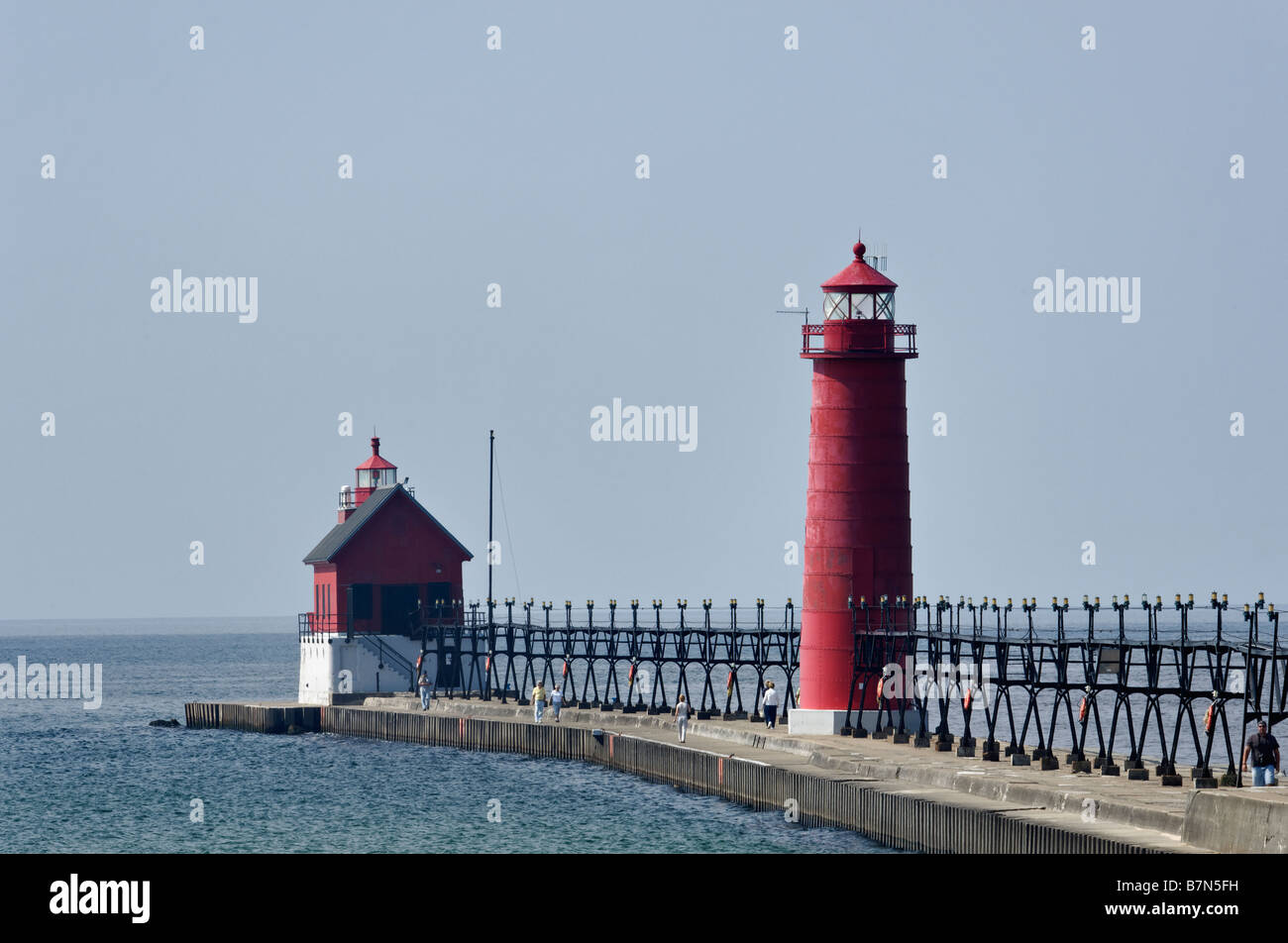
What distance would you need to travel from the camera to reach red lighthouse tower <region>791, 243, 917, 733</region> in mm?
56500

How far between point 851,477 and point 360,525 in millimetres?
31305

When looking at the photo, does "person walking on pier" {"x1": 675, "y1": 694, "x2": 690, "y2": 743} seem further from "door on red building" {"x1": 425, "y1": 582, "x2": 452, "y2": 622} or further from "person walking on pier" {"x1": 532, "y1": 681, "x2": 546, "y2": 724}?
"door on red building" {"x1": 425, "y1": 582, "x2": 452, "y2": 622}

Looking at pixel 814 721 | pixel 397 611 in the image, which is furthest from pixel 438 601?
pixel 814 721

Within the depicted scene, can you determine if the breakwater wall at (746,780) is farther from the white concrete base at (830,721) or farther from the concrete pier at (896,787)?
the white concrete base at (830,721)

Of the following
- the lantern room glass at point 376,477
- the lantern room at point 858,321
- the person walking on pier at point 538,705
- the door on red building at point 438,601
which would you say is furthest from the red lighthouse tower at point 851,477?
the lantern room glass at point 376,477

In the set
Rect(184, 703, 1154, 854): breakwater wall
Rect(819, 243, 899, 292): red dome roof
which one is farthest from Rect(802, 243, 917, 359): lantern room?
Rect(184, 703, 1154, 854): breakwater wall

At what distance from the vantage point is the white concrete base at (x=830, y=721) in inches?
2244

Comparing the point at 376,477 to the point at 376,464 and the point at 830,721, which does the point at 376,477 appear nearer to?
the point at 376,464

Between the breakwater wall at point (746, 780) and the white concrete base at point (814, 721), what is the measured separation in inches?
110
